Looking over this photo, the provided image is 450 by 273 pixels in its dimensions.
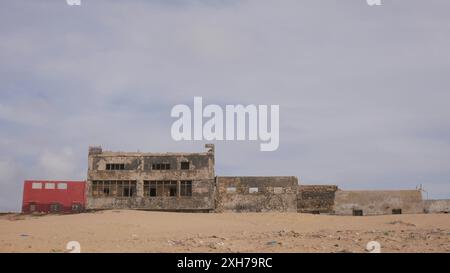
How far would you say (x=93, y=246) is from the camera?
43.3 feet

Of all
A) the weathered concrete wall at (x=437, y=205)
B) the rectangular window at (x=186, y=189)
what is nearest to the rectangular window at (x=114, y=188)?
the rectangular window at (x=186, y=189)

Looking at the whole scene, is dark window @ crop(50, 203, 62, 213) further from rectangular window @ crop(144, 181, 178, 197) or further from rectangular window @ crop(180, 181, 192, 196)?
rectangular window @ crop(180, 181, 192, 196)

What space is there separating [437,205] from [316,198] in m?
10.9

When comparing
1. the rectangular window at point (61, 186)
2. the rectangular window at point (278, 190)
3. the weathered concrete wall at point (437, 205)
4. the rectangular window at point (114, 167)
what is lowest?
the weathered concrete wall at point (437, 205)

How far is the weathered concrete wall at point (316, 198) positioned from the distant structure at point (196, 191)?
3.06 feet

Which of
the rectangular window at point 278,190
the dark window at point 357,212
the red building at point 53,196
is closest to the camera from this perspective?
the dark window at point 357,212

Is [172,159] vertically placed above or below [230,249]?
above

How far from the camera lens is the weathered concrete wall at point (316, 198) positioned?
156ft

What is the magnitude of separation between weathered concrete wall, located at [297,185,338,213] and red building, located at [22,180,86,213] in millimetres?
23314

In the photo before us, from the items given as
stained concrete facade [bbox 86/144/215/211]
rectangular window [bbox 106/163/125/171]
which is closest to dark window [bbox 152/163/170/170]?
stained concrete facade [bbox 86/144/215/211]

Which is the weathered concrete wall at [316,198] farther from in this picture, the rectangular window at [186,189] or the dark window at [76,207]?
the dark window at [76,207]
